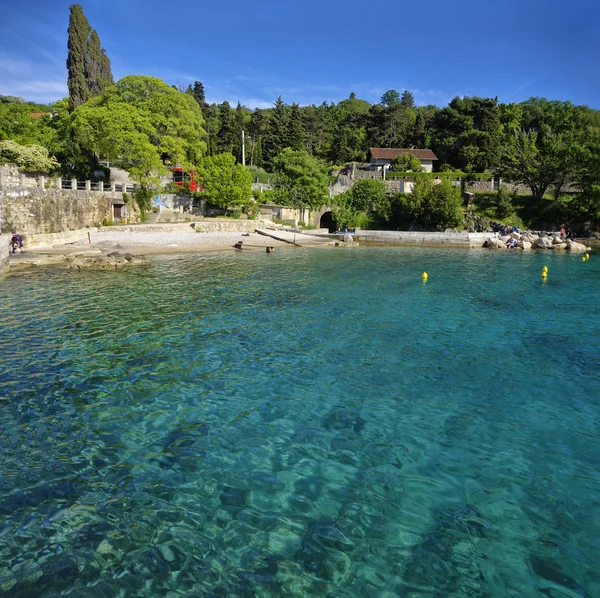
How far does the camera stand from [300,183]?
59.5 metres

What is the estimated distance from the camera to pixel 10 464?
7.62 m

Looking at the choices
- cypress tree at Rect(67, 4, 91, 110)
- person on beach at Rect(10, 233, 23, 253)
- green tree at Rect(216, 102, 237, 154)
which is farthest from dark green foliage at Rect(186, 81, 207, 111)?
person on beach at Rect(10, 233, 23, 253)

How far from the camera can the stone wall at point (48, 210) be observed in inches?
1230

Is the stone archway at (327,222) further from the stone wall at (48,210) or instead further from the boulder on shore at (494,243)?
the stone wall at (48,210)

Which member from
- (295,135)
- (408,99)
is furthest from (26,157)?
(408,99)

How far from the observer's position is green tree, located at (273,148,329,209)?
59281 millimetres

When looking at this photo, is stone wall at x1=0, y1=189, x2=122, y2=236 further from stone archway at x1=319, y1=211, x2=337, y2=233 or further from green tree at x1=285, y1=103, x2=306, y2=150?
green tree at x1=285, y1=103, x2=306, y2=150

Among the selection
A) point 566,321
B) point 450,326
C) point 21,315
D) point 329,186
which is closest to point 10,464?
point 21,315

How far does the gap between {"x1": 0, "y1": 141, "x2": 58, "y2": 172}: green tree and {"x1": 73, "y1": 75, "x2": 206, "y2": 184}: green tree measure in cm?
424

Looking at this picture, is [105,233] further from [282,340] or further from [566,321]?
[566,321]

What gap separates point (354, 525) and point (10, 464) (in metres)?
6.03

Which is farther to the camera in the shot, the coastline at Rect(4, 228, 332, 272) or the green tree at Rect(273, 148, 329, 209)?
the green tree at Rect(273, 148, 329, 209)

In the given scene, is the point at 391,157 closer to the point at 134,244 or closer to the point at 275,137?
the point at 275,137

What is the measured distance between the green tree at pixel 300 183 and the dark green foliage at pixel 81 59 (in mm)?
28974
